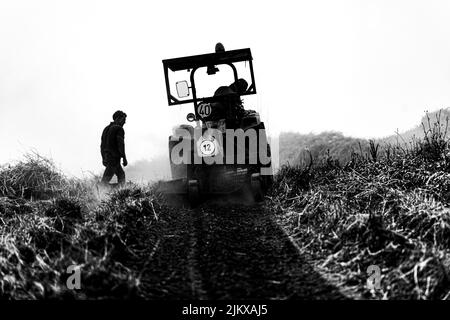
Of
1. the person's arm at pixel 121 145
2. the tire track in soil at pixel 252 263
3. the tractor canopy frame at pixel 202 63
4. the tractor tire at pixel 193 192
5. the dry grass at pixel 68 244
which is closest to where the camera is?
the dry grass at pixel 68 244

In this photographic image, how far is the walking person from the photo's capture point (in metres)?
8.70

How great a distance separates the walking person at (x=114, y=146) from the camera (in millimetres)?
8695

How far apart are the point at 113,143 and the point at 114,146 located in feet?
0.20

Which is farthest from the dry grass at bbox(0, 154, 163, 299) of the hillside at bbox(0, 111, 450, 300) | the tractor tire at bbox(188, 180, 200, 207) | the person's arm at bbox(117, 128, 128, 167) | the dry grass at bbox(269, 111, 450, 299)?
the person's arm at bbox(117, 128, 128, 167)

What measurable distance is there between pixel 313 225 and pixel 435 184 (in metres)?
1.45

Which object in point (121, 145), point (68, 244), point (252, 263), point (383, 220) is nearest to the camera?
point (252, 263)

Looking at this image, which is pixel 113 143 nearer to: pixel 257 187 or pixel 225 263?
pixel 257 187

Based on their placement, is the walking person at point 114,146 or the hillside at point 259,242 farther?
the walking person at point 114,146

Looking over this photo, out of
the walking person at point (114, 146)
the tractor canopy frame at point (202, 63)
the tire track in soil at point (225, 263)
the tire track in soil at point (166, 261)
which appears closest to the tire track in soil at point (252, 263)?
the tire track in soil at point (225, 263)

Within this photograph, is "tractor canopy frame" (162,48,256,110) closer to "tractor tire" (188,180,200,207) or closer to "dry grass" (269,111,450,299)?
"tractor tire" (188,180,200,207)

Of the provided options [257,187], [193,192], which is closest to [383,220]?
[257,187]

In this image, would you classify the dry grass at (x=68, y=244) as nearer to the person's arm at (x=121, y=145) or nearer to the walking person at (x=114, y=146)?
the person's arm at (x=121, y=145)

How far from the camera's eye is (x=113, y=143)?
876cm
